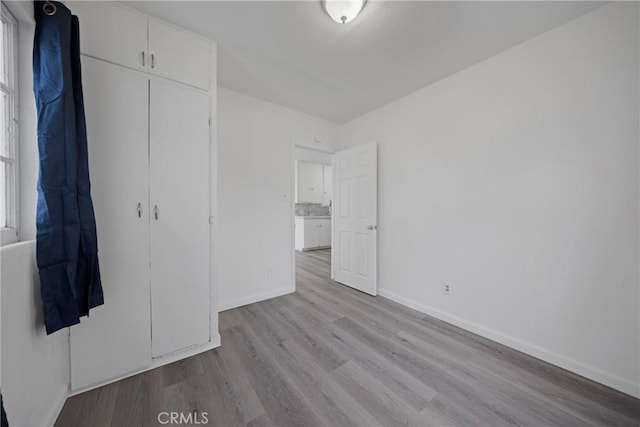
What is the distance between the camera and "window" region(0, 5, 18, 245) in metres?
1.08

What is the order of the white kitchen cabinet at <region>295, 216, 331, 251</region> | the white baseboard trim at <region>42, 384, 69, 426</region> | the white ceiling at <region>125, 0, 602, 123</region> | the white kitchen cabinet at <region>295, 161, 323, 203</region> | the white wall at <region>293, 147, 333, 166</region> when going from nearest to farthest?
the white baseboard trim at <region>42, 384, 69, 426</region>
the white ceiling at <region>125, 0, 602, 123</region>
the white wall at <region>293, 147, 333, 166</region>
the white kitchen cabinet at <region>295, 216, 331, 251</region>
the white kitchen cabinet at <region>295, 161, 323, 203</region>

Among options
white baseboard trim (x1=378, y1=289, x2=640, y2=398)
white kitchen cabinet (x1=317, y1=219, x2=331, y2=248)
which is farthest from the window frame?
Answer: white kitchen cabinet (x1=317, y1=219, x2=331, y2=248)

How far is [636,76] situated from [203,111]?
292 cm

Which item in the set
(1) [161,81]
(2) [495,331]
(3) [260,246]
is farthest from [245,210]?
(2) [495,331]

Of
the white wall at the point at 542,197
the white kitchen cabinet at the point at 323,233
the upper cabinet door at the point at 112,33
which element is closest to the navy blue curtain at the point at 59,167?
the upper cabinet door at the point at 112,33

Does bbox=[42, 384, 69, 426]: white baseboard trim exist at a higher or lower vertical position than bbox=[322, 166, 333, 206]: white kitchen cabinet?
lower

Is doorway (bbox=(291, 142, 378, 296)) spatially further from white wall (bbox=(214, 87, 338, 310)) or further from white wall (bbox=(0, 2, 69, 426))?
white wall (bbox=(0, 2, 69, 426))

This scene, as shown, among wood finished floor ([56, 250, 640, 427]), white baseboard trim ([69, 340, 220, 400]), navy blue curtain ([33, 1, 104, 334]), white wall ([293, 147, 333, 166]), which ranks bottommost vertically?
wood finished floor ([56, 250, 640, 427])

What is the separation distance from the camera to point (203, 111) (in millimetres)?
1840

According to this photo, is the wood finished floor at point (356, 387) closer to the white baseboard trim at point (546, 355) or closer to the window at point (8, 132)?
the white baseboard trim at point (546, 355)

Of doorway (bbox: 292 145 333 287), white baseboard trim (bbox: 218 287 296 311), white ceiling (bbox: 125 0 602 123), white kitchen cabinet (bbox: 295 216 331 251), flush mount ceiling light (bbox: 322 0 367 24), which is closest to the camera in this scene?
flush mount ceiling light (bbox: 322 0 367 24)

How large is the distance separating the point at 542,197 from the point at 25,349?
127 inches

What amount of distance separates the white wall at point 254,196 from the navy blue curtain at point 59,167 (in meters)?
1.31

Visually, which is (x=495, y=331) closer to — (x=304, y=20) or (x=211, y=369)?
(x=211, y=369)
